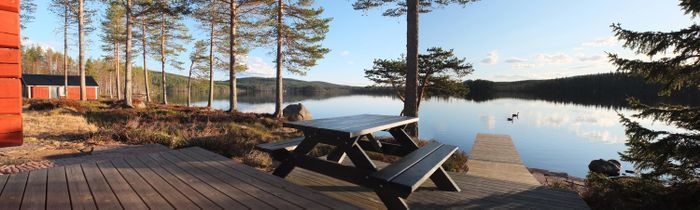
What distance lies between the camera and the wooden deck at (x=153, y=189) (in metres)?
2.52

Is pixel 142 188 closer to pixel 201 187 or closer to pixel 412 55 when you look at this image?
pixel 201 187

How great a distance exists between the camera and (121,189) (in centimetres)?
287

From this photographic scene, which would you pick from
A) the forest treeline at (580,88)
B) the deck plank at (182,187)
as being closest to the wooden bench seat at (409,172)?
the deck plank at (182,187)

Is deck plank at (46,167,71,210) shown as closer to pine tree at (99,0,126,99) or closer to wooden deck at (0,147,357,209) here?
wooden deck at (0,147,357,209)

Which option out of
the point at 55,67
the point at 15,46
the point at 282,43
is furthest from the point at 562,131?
the point at 55,67

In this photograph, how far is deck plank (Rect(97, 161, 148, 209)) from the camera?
98.7 inches

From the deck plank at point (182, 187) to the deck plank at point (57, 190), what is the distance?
0.75m

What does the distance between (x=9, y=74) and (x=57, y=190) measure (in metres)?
1.14

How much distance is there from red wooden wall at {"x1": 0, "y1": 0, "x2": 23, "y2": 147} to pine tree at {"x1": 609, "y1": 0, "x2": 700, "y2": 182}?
6831 millimetres

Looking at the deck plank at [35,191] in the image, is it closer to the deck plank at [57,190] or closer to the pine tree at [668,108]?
the deck plank at [57,190]

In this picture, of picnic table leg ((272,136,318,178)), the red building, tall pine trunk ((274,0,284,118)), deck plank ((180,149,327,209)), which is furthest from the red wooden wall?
the red building

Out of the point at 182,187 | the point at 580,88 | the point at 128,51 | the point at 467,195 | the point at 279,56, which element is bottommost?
the point at 467,195

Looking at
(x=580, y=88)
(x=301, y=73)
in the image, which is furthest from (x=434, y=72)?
(x=580, y=88)

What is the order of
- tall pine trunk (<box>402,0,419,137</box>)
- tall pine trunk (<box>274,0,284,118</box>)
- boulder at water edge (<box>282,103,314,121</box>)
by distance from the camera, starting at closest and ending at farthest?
tall pine trunk (<box>402,0,419,137</box>) < tall pine trunk (<box>274,0,284,118</box>) < boulder at water edge (<box>282,103,314,121</box>)
